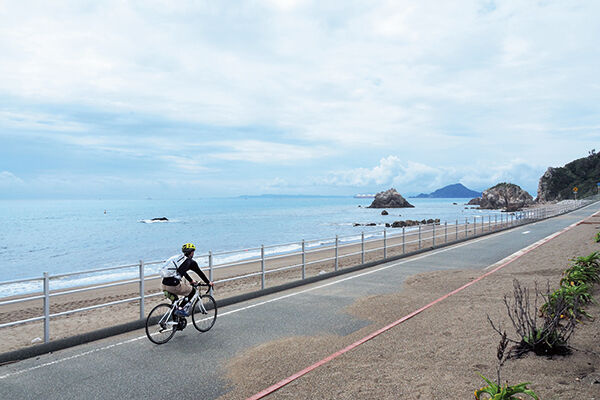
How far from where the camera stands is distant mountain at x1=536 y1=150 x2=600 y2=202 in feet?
466

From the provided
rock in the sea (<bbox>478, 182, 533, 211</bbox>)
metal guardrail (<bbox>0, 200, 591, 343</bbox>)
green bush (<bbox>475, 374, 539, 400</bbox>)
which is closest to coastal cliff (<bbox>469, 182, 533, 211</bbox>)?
rock in the sea (<bbox>478, 182, 533, 211</bbox>)

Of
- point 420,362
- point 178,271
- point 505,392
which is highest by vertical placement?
point 178,271

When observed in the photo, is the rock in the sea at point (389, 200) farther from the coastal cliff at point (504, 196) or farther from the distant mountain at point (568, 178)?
the distant mountain at point (568, 178)

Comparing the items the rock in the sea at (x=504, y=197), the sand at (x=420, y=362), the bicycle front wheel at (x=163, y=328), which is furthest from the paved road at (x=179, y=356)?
the rock in the sea at (x=504, y=197)

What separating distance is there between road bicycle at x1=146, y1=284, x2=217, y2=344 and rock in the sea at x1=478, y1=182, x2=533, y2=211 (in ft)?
525

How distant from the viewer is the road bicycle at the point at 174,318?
23.7ft

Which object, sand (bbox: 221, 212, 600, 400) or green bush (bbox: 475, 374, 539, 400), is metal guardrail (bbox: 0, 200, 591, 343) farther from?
green bush (bbox: 475, 374, 539, 400)

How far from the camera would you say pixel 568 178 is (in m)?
149

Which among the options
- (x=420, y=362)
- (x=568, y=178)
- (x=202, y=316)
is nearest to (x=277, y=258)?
(x=202, y=316)

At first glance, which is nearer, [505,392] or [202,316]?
[505,392]

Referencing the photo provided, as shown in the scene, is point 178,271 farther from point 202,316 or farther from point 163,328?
point 202,316

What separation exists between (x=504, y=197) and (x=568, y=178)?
69.4ft

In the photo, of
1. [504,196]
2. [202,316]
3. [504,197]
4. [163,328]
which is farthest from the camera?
[504,196]

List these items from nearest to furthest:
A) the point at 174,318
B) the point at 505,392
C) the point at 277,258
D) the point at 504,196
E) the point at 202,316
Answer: the point at 505,392 < the point at 174,318 < the point at 202,316 < the point at 277,258 < the point at 504,196
